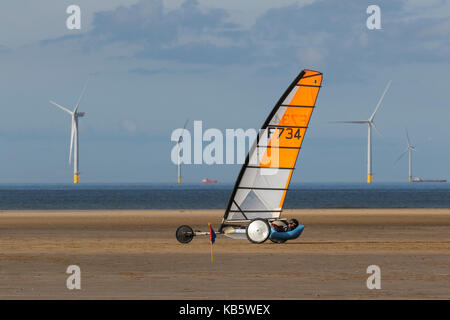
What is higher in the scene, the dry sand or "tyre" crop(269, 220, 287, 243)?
"tyre" crop(269, 220, 287, 243)

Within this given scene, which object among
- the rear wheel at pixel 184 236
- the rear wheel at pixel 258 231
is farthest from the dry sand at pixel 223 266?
the rear wheel at pixel 258 231

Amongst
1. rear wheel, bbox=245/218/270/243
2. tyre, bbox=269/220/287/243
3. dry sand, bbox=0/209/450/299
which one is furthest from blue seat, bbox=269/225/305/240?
rear wheel, bbox=245/218/270/243

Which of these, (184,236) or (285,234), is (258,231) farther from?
(184,236)

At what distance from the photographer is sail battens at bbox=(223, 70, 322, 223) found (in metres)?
28.2

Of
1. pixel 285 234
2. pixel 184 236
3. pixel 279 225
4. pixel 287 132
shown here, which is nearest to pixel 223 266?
pixel 279 225

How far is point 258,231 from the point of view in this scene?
27797 millimetres

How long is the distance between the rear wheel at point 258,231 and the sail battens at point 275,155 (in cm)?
91

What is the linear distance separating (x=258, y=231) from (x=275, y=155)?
2.83 meters

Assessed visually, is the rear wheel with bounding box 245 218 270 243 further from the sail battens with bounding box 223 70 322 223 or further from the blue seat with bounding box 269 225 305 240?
the blue seat with bounding box 269 225 305 240

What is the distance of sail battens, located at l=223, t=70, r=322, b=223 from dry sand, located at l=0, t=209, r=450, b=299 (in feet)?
4.81

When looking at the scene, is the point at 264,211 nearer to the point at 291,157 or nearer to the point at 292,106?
the point at 291,157

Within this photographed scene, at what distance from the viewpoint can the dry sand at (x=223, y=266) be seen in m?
17.2
